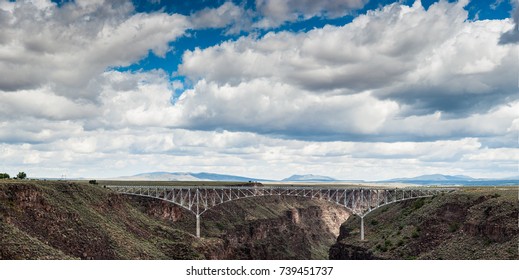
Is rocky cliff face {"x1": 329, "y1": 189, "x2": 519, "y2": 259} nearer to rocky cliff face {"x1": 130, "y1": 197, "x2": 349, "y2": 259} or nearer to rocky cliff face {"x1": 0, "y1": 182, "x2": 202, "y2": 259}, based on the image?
rocky cliff face {"x1": 130, "y1": 197, "x2": 349, "y2": 259}

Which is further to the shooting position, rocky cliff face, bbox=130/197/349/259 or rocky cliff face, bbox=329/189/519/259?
rocky cliff face, bbox=130/197/349/259

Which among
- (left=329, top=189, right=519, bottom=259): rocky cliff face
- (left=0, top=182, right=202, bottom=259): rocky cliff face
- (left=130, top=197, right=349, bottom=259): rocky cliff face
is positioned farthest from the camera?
(left=130, top=197, right=349, bottom=259): rocky cliff face

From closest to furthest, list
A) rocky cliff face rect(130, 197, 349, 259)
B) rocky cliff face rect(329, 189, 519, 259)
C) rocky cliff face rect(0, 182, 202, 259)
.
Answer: rocky cliff face rect(0, 182, 202, 259) < rocky cliff face rect(329, 189, 519, 259) < rocky cliff face rect(130, 197, 349, 259)

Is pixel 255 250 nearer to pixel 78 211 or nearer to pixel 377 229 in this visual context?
pixel 377 229

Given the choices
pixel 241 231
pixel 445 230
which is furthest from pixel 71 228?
pixel 241 231

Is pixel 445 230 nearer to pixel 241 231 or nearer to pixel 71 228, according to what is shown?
pixel 241 231

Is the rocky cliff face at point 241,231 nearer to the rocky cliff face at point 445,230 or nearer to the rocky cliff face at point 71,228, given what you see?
the rocky cliff face at point 71,228

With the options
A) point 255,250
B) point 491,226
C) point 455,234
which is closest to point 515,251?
point 491,226

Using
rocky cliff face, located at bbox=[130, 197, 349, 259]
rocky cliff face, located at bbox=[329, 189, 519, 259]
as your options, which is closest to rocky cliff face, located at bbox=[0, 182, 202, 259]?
rocky cliff face, located at bbox=[130, 197, 349, 259]
